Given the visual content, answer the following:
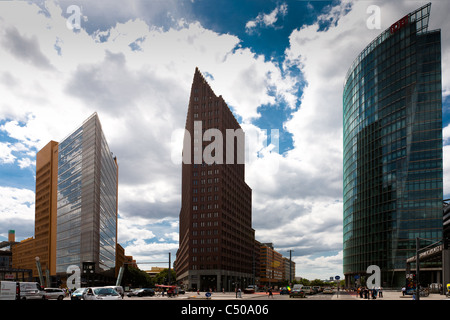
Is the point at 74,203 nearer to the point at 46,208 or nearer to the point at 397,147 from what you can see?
the point at 46,208

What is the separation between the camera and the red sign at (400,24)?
124375 millimetres

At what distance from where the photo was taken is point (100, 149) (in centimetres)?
13962

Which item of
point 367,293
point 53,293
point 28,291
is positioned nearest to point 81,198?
point 53,293

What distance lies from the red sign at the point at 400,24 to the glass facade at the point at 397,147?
0.95 feet

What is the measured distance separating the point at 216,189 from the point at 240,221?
126 ft

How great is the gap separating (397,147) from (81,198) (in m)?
95.8

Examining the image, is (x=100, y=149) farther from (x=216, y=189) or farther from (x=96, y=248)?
(x=216, y=189)

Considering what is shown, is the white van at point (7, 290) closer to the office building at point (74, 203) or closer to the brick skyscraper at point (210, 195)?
the office building at point (74, 203)

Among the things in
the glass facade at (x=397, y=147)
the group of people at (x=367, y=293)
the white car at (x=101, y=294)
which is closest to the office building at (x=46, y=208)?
the glass facade at (x=397, y=147)

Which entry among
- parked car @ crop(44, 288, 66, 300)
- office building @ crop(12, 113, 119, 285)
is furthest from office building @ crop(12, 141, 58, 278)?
parked car @ crop(44, 288, 66, 300)

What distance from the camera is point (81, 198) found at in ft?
433

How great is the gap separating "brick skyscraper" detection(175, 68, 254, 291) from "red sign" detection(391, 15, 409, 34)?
190ft
